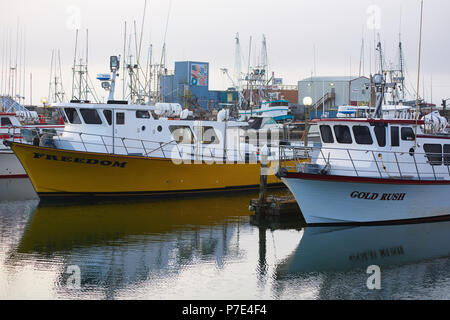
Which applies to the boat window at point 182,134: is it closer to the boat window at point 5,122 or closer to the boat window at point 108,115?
the boat window at point 108,115

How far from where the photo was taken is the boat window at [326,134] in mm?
19281

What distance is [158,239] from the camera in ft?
57.6

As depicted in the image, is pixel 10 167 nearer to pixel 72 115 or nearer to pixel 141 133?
pixel 72 115

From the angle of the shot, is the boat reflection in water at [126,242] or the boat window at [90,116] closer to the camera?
the boat reflection in water at [126,242]

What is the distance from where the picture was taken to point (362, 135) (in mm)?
18828

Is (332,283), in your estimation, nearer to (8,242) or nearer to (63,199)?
(8,242)

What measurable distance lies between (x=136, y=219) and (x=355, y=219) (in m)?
6.92

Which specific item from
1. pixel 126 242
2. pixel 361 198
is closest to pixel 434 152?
pixel 361 198

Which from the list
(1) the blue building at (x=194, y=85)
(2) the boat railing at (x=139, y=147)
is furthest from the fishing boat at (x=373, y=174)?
(1) the blue building at (x=194, y=85)

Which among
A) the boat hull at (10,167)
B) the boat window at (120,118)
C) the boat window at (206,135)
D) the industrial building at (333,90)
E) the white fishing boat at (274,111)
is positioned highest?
the industrial building at (333,90)

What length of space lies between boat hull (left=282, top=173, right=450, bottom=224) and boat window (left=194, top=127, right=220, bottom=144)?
7.66 m

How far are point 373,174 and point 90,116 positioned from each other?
1073 centimetres

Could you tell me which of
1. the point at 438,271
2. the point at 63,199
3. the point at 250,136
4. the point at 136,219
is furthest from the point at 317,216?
the point at 250,136

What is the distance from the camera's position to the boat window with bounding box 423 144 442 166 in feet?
64.5
